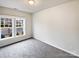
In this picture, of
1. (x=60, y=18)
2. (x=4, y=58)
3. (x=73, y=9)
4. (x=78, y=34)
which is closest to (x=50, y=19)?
(x=60, y=18)

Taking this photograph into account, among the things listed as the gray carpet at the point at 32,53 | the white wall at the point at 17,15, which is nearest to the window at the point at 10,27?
the white wall at the point at 17,15

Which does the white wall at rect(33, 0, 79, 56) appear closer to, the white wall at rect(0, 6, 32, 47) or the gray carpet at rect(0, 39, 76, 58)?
the gray carpet at rect(0, 39, 76, 58)

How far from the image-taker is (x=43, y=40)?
197 inches

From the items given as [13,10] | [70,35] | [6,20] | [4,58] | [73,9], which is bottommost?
[4,58]

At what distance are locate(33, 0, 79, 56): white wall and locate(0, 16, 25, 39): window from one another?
1816mm

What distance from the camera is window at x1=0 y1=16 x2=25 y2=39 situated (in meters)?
4.28

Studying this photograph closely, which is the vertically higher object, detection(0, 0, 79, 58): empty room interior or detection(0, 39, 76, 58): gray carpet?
detection(0, 0, 79, 58): empty room interior

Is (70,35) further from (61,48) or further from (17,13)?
(17,13)

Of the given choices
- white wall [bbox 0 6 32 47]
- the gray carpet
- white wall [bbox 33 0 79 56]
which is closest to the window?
white wall [bbox 0 6 32 47]

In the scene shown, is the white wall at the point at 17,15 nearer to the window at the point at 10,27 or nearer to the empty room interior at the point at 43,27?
the empty room interior at the point at 43,27

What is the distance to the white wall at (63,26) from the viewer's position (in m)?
2.88

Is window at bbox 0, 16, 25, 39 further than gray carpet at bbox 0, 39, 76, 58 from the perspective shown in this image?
Yes

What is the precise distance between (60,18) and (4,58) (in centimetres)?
305

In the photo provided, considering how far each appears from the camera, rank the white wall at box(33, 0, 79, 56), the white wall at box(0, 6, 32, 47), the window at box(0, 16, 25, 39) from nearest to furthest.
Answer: the white wall at box(33, 0, 79, 56) → the white wall at box(0, 6, 32, 47) → the window at box(0, 16, 25, 39)
